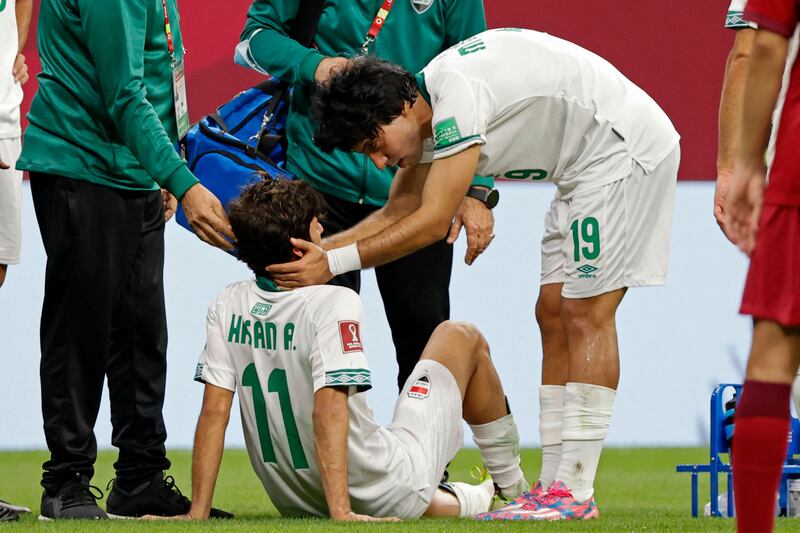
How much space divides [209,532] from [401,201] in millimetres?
1245

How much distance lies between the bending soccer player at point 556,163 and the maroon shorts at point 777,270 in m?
1.28

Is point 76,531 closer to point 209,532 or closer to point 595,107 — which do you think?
point 209,532

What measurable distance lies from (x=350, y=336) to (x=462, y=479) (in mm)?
2948

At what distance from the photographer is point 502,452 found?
→ 3.75 metres

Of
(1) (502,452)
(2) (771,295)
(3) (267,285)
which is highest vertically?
(2) (771,295)

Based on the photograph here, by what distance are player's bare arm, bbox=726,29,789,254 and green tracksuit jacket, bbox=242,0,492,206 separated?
1.81m

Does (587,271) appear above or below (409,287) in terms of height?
above

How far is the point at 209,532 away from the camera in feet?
9.14

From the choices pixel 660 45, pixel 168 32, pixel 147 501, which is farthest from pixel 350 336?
pixel 660 45

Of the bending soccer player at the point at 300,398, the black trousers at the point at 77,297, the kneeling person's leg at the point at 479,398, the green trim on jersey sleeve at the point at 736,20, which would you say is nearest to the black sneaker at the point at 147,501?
the black trousers at the point at 77,297

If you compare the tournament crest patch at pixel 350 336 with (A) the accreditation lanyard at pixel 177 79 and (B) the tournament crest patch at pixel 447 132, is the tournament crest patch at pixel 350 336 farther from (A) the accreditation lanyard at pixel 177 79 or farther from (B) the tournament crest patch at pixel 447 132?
(A) the accreditation lanyard at pixel 177 79

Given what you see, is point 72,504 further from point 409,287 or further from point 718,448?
point 718,448

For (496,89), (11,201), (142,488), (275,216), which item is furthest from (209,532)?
(11,201)

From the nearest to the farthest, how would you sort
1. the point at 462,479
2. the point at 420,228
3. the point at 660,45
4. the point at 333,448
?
the point at 333,448 → the point at 420,228 → the point at 462,479 → the point at 660,45
